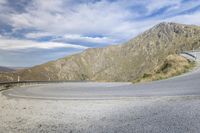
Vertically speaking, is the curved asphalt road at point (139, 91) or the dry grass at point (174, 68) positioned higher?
the dry grass at point (174, 68)

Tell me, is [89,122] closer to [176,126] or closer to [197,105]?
[176,126]

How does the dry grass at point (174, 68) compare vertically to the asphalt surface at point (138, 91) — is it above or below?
above

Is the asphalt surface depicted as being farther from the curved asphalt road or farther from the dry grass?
the dry grass

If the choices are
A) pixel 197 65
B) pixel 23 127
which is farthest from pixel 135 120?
pixel 197 65

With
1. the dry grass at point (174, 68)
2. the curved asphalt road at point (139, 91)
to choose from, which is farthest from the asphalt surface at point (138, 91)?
the dry grass at point (174, 68)

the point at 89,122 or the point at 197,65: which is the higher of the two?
the point at 197,65

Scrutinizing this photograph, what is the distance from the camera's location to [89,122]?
35.1 feet

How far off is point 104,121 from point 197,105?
3.87 meters

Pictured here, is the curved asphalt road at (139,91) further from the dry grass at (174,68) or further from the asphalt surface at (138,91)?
the dry grass at (174,68)

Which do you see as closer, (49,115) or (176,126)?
(176,126)

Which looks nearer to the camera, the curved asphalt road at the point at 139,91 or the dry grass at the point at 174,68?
the curved asphalt road at the point at 139,91

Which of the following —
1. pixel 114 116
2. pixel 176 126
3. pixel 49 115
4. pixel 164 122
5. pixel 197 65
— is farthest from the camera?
pixel 197 65

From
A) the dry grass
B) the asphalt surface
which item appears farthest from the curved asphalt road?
the dry grass

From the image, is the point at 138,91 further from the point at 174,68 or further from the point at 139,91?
the point at 174,68
